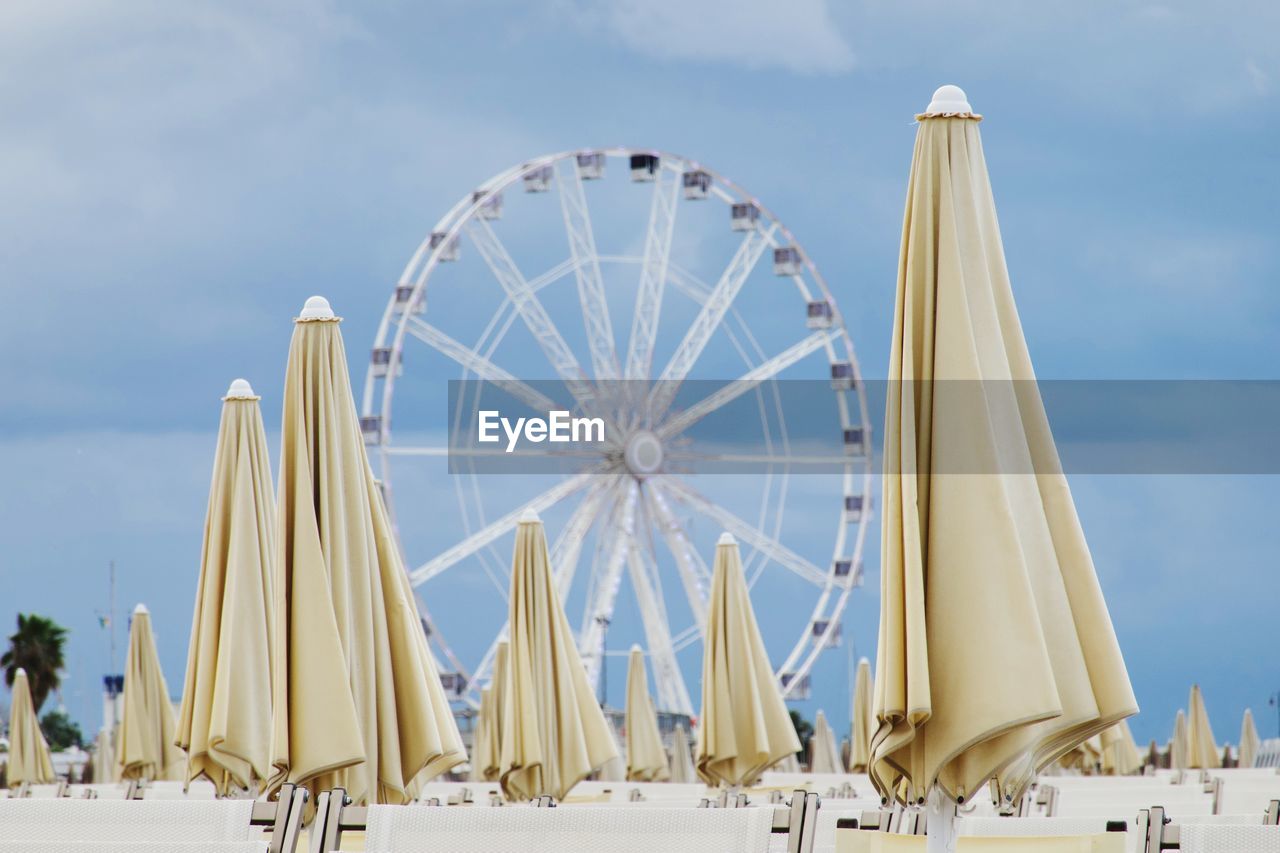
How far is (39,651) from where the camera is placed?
41938mm

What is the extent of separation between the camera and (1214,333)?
212 feet

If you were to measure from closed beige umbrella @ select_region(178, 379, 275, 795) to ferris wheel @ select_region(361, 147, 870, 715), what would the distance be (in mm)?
11941

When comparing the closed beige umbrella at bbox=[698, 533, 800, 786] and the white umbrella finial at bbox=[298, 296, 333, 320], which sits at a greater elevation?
the white umbrella finial at bbox=[298, 296, 333, 320]

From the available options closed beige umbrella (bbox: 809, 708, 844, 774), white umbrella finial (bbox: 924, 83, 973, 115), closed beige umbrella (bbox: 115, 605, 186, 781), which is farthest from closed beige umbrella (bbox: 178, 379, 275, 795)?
closed beige umbrella (bbox: 809, 708, 844, 774)

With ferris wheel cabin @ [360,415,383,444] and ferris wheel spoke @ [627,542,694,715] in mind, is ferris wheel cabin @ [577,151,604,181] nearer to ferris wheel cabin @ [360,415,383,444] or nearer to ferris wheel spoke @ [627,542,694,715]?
ferris wheel cabin @ [360,415,383,444]

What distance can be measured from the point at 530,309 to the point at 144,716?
8.97m

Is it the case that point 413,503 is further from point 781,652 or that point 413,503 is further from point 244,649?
point 244,649

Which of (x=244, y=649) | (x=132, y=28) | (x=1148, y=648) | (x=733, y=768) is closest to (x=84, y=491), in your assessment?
(x=132, y=28)

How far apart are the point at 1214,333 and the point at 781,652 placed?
44.0m

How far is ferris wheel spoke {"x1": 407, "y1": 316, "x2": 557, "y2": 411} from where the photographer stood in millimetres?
21281

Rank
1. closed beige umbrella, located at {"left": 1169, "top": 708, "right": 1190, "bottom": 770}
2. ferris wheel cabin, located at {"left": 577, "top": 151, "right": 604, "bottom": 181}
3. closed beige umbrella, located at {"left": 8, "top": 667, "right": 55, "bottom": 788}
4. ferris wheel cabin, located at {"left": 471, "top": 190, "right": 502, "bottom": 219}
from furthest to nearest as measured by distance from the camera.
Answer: ferris wheel cabin, located at {"left": 577, "top": 151, "right": 604, "bottom": 181}, ferris wheel cabin, located at {"left": 471, "top": 190, "right": 502, "bottom": 219}, closed beige umbrella, located at {"left": 1169, "top": 708, "right": 1190, "bottom": 770}, closed beige umbrella, located at {"left": 8, "top": 667, "right": 55, "bottom": 788}

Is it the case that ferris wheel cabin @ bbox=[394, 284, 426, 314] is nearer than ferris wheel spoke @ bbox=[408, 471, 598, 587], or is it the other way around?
ferris wheel spoke @ bbox=[408, 471, 598, 587]

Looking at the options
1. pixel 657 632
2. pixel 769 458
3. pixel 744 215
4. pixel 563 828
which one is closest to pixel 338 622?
pixel 563 828

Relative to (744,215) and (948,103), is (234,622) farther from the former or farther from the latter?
(744,215)
